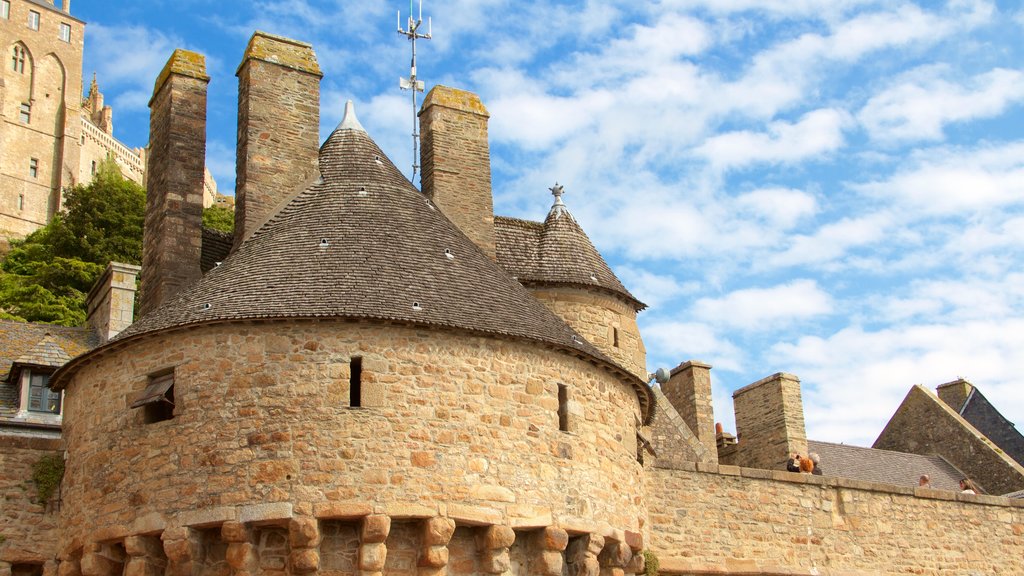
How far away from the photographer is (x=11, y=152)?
284 ft

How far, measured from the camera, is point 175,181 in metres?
18.0

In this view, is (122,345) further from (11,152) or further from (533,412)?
(11,152)

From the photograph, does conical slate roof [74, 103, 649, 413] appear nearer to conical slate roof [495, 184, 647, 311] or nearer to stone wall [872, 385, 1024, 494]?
conical slate roof [495, 184, 647, 311]

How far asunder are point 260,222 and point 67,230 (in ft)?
106

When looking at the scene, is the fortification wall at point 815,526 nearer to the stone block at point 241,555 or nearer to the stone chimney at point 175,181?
the stone block at point 241,555

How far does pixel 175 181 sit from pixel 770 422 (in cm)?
1461

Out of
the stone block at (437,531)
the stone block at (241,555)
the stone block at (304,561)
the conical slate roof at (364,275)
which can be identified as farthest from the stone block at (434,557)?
the conical slate roof at (364,275)

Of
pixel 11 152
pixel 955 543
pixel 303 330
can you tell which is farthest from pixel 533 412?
pixel 11 152

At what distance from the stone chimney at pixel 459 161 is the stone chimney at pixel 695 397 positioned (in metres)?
6.94

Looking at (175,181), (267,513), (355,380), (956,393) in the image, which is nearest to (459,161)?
(175,181)

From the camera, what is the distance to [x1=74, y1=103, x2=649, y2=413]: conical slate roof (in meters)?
14.5

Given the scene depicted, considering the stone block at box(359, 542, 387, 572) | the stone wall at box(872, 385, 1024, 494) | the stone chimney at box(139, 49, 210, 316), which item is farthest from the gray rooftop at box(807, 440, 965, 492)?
the stone block at box(359, 542, 387, 572)

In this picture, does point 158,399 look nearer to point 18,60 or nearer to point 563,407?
point 563,407

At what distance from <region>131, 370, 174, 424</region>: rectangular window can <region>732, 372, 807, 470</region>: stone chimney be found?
15.6m
